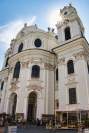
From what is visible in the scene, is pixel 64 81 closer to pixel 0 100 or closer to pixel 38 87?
pixel 38 87

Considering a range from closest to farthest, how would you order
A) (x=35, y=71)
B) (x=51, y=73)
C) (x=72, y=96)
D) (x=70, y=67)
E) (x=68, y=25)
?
(x=72, y=96)
(x=70, y=67)
(x=35, y=71)
(x=51, y=73)
(x=68, y=25)

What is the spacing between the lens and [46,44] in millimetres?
26562

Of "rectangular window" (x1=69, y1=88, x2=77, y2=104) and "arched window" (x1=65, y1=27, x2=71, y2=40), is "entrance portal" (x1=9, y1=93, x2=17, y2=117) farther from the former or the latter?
"arched window" (x1=65, y1=27, x2=71, y2=40)

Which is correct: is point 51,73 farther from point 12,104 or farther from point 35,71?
point 12,104

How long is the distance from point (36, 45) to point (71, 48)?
6.81 meters

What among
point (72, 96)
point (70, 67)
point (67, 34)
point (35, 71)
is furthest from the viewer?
point (67, 34)

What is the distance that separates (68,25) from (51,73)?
792cm

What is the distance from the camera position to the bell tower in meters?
23.6

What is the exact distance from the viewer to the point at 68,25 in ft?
81.7

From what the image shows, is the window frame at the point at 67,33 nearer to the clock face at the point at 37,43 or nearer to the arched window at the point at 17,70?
the clock face at the point at 37,43

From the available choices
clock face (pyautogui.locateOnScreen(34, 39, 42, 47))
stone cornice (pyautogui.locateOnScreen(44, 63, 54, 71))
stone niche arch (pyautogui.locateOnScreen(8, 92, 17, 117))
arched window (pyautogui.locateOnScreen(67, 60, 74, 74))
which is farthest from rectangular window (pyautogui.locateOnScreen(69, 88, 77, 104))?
clock face (pyautogui.locateOnScreen(34, 39, 42, 47))

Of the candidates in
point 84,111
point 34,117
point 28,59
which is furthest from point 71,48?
point 34,117

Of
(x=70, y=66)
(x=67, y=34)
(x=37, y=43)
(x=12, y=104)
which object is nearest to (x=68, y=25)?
(x=67, y=34)

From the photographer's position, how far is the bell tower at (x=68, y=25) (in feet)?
77.4
